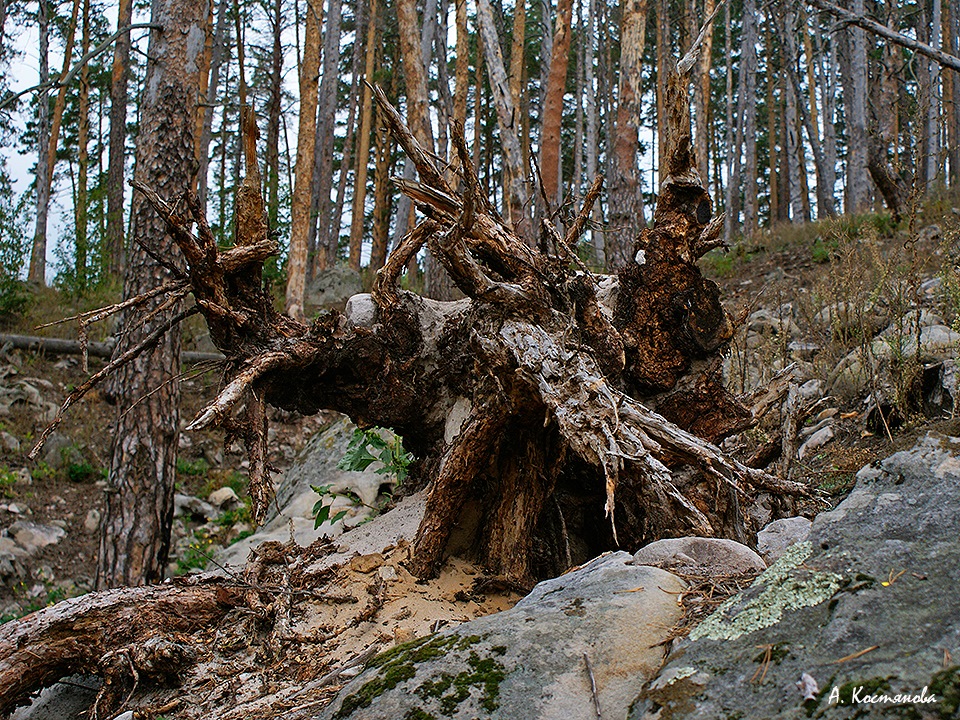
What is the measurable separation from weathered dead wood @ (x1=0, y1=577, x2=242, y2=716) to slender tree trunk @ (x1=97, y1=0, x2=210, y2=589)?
1164 millimetres

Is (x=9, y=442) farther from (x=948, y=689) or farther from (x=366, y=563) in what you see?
(x=948, y=689)

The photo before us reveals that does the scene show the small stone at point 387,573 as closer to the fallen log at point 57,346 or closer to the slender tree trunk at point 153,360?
the slender tree trunk at point 153,360

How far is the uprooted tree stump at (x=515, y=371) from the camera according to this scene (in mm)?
3342

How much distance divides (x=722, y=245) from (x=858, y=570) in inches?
95.9

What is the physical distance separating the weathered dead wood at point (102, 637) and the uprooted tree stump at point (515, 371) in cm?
3

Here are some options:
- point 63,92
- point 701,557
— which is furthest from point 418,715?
point 63,92

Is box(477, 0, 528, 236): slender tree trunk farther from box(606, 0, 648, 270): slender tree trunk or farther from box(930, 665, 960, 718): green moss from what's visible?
box(930, 665, 960, 718): green moss

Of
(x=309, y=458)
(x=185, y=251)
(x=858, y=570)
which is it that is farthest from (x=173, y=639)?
(x=309, y=458)

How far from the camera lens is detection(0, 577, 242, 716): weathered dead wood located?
308 cm

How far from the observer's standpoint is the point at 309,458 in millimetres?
7250

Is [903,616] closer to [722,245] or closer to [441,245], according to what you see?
[441,245]

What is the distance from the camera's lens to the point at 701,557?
98.3 inches

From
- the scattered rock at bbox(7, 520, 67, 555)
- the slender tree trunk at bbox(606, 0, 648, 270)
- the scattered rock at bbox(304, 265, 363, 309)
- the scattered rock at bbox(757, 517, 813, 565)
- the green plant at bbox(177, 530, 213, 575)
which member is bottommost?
the green plant at bbox(177, 530, 213, 575)

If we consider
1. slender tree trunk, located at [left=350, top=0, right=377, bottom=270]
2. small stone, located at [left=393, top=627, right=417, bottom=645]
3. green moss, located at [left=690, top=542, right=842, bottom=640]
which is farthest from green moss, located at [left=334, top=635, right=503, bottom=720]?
slender tree trunk, located at [left=350, top=0, right=377, bottom=270]
